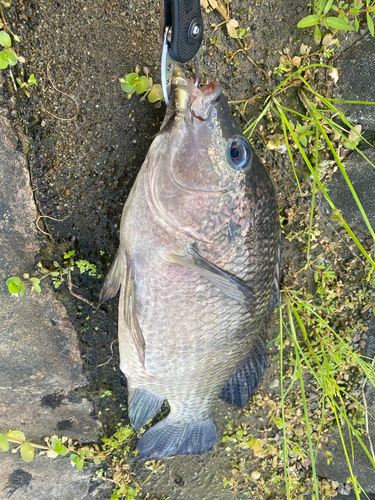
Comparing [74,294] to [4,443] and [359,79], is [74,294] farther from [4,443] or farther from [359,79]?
[359,79]

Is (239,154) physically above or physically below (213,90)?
below

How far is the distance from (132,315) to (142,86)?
1.22 metres

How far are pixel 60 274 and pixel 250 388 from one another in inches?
54.8

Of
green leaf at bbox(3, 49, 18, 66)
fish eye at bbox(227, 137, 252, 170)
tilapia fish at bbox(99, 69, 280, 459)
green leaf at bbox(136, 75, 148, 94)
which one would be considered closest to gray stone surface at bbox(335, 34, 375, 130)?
tilapia fish at bbox(99, 69, 280, 459)

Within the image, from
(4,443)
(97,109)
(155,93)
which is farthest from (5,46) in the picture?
(4,443)

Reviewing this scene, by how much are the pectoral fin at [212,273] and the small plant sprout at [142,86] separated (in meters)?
0.93

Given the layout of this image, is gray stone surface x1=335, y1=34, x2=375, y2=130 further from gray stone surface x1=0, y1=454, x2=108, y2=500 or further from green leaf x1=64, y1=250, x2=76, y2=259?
gray stone surface x1=0, y1=454, x2=108, y2=500

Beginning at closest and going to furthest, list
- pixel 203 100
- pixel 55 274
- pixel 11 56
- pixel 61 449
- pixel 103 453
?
pixel 203 100
pixel 11 56
pixel 55 274
pixel 61 449
pixel 103 453

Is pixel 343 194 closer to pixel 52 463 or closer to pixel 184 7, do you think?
pixel 184 7

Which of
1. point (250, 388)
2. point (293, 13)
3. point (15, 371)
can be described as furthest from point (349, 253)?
point (15, 371)

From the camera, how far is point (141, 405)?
2.18 metres

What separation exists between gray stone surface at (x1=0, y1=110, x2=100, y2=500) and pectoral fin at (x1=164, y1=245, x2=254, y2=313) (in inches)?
35.0

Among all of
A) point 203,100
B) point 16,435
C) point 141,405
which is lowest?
point 16,435

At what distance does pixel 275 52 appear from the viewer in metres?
2.36
